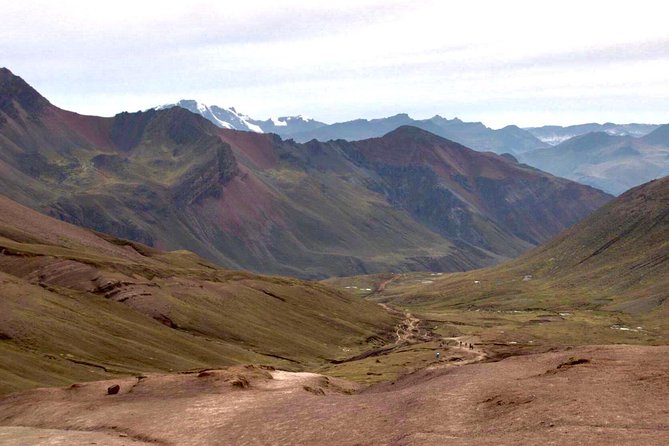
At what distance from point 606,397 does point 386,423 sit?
15.9m

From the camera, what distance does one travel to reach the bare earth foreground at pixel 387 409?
5022cm

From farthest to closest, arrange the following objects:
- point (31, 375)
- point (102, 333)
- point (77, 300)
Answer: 1. point (77, 300)
2. point (102, 333)
3. point (31, 375)

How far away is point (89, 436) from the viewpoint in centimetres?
6069

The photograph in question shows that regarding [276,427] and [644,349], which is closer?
[276,427]

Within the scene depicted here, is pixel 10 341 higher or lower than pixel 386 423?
lower

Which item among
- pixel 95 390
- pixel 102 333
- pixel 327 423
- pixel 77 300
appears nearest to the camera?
pixel 327 423

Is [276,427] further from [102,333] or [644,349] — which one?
[102,333]

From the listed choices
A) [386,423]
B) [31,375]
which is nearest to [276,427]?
[386,423]

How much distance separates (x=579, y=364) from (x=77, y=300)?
149 m

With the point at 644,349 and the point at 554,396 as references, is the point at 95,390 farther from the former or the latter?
the point at 644,349

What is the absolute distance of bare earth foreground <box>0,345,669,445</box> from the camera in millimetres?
50219

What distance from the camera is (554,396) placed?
5638 cm

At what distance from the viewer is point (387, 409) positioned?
6116cm

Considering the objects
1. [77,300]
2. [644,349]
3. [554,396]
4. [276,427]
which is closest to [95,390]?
[276,427]
